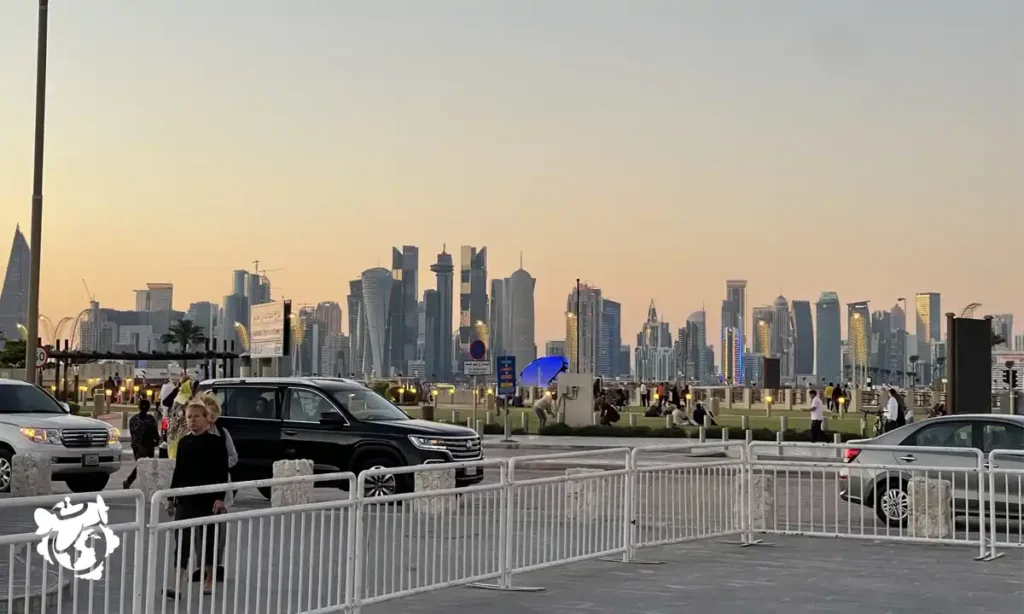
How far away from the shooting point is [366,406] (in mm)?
21344

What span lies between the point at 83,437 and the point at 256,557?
13.7 m

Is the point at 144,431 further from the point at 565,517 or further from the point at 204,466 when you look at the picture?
the point at 204,466

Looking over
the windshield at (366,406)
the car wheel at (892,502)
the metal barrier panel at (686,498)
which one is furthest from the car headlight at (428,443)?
the car wheel at (892,502)

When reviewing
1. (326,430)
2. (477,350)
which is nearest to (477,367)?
(477,350)

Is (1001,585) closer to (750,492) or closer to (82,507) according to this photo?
(750,492)

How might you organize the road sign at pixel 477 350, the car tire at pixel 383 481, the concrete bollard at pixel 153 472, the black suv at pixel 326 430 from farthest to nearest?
the road sign at pixel 477 350
the black suv at pixel 326 430
the concrete bollard at pixel 153 472
the car tire at pixel 383 481

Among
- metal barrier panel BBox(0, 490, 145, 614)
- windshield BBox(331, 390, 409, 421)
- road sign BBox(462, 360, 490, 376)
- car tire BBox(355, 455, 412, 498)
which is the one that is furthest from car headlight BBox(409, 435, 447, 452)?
road sign BBox(462, 360, 490, 376)

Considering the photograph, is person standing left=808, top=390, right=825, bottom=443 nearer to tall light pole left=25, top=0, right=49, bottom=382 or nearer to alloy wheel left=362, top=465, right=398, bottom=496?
tall light pole left=25, top=0, right=49, bottom=382

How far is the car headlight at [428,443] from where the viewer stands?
20.1 meters

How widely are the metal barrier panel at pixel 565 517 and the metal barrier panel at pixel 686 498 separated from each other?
25 centimetres

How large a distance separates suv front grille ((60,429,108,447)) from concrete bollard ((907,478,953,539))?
12.7 metres

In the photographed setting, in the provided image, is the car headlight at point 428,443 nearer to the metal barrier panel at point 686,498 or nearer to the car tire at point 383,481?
the car tire at point 383,481

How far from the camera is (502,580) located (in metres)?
12.5

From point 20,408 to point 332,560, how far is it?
564 inches
